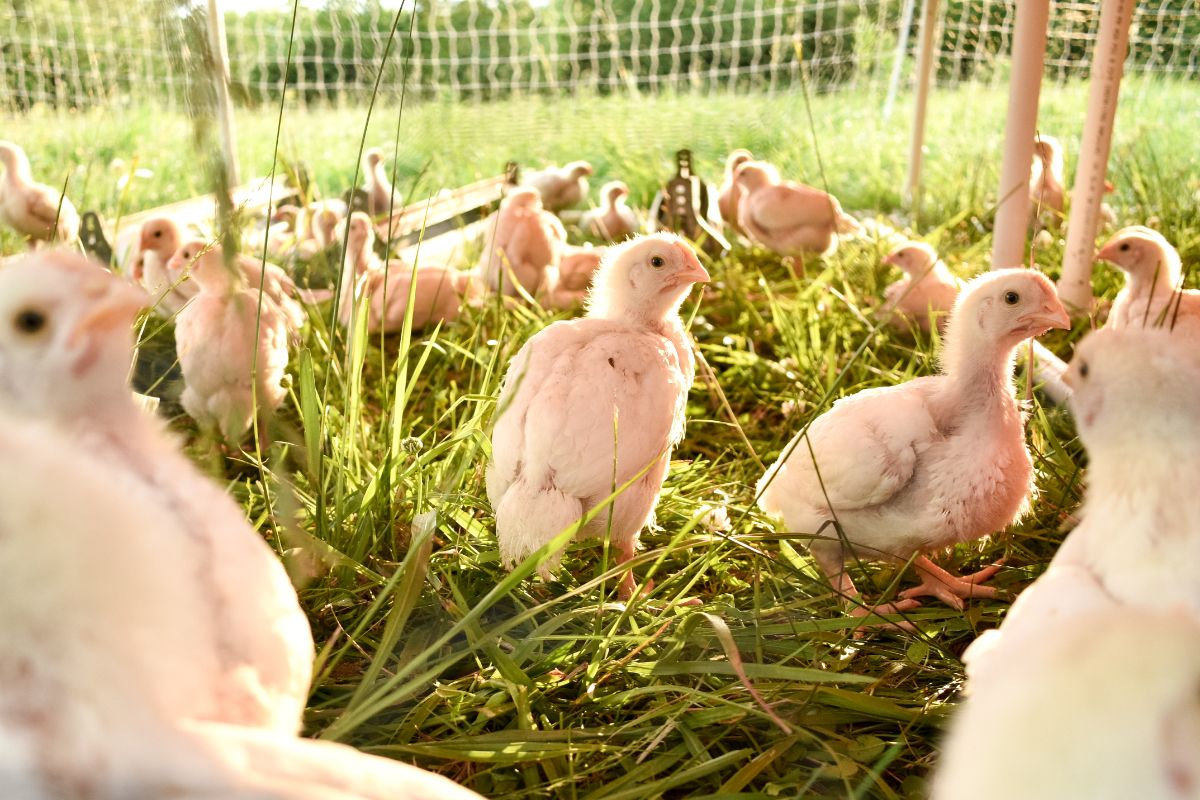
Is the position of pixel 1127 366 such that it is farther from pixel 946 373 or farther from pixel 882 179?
pixel 882 179

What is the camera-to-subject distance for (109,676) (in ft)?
2.88

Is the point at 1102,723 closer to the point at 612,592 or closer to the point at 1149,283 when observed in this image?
the point at 612,592

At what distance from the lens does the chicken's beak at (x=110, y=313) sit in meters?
1.10

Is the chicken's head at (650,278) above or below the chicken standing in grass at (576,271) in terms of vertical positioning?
above

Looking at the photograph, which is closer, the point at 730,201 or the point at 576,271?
the point at 576,271

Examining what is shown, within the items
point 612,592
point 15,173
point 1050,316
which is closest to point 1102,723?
point 612,592

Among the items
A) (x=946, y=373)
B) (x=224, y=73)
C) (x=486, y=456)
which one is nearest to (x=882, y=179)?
(x=946, y=373)

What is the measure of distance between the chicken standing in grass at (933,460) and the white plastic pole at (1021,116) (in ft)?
1.62

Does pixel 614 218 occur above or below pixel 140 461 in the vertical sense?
below

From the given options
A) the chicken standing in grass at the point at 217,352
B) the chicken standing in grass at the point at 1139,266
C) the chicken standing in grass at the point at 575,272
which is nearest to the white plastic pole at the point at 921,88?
the chicken standing in grass at the point at 575,272

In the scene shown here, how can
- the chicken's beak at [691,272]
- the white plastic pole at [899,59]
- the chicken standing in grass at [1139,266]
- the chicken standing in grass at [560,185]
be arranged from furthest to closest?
the white plastic pole at [899,59]
the chicken standing in grass at [560,185]
the chicken standing in grass at [1139,266]
the chicken's beak at [691,272]

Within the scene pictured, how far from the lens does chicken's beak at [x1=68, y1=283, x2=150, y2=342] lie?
110 centimetres

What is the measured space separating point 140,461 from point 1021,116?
224cm

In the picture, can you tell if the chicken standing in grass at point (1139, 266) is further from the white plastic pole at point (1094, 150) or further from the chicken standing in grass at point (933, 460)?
the chicken standing in grass at point (933, 460)
